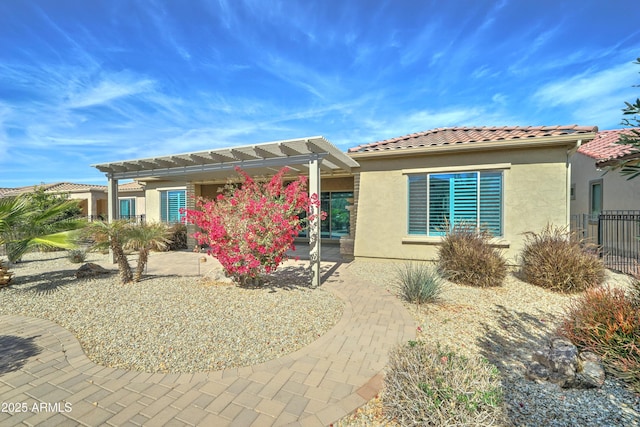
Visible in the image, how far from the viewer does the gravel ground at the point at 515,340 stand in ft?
9.00

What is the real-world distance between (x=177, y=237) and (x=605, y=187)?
19751 mm

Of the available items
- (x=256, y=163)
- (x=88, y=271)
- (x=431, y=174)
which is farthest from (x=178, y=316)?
(x=431, y=174)

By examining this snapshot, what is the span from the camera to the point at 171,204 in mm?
16891

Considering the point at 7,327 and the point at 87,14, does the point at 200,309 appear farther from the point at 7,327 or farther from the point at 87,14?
the point at 87,14

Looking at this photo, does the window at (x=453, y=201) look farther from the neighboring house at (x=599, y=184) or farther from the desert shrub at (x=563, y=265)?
the neighboring house at (x=599, y=184)

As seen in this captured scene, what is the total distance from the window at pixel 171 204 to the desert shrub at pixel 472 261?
14264 millimetres

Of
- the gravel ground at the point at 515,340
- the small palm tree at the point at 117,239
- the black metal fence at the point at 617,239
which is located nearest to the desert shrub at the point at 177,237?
the small palm tree at the point at 117,239

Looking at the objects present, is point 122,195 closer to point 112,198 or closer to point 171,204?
point 171,204

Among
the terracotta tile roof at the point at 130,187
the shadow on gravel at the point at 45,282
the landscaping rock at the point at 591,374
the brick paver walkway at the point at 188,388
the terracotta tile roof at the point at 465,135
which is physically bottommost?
the brick paver walkway at the point at 188,388

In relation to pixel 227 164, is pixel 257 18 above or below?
above

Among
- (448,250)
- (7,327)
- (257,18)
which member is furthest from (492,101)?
(7,327)

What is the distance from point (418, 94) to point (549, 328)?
11.0 m

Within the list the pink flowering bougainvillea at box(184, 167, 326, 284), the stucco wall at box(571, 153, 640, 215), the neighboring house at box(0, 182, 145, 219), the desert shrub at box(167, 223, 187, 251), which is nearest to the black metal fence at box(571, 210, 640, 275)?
the stucco wall at box(571, 153, 640, 215)

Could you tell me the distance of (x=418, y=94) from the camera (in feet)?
42.5
